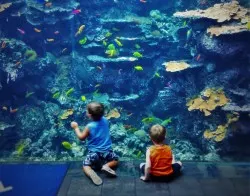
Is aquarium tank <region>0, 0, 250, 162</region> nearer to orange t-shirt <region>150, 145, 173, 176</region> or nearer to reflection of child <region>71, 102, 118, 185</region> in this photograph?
reflection of child <region>71, 102, 118, 185</region>

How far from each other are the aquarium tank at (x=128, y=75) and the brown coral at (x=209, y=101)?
28mm

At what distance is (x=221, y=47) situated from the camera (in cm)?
784

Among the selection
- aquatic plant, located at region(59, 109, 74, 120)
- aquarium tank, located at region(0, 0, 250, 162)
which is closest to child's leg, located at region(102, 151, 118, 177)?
aquarium tank, located at region(0, 0, 250, 162)

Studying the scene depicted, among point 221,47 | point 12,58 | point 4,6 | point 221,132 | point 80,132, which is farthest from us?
→ point 4,6

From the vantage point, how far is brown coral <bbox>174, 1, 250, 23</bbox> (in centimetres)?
769

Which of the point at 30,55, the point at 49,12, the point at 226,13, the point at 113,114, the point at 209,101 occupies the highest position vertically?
the point at 49,12

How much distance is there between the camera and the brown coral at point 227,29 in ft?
24.3

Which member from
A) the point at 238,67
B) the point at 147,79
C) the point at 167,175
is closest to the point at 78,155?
the point at 147,79

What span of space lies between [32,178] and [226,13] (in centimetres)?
676

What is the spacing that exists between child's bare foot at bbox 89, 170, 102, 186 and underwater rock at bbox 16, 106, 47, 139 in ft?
19.7

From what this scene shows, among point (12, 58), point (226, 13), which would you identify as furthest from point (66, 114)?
point (226, 13)

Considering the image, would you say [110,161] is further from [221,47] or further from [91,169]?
[221,47]

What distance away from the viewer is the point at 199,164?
15.1ft

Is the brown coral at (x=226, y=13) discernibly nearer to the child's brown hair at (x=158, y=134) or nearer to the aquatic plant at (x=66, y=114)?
the aquatic plant at (x=66, y=114)
